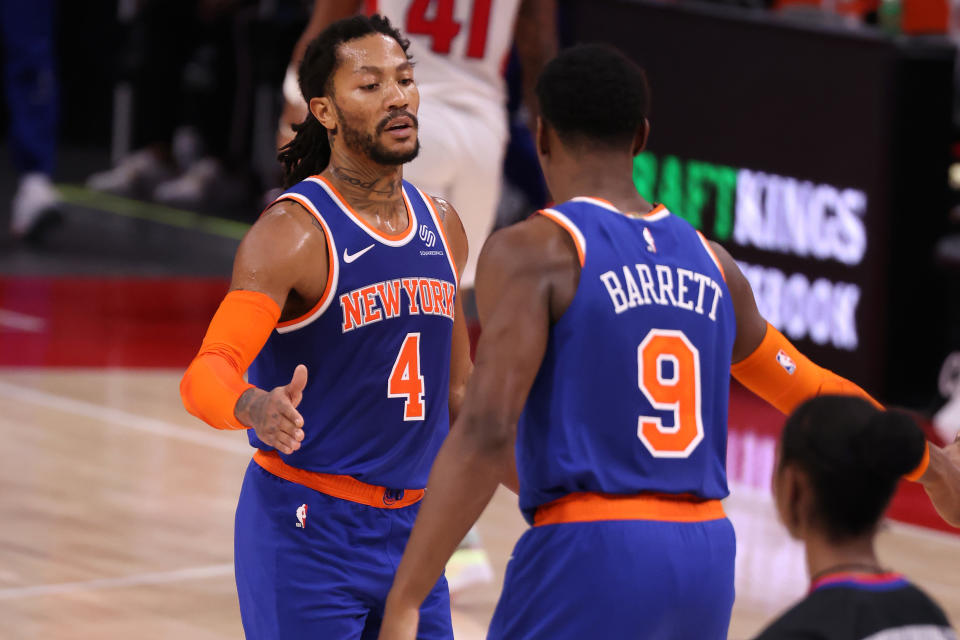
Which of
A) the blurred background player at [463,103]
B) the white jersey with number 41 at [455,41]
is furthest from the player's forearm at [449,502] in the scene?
the white jersey with number 41 at [455,41]

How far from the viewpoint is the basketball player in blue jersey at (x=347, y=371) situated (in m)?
3.36

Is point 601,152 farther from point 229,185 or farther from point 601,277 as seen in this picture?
point 229,185

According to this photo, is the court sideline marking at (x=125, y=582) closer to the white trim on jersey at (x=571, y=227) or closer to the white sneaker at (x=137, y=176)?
the white trim on jersey at (x=571, y=227)

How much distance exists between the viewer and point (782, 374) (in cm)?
317

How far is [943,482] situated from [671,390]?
0.65m

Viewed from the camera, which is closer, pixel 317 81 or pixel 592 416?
pixel 592 416

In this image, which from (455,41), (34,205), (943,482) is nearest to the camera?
(943,482)

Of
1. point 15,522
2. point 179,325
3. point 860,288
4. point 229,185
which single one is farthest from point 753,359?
point 229,185

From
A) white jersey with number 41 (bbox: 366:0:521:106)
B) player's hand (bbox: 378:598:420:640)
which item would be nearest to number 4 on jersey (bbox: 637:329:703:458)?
player's hand (bbox: 378:598:420:640)

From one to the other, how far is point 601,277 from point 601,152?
250 mm

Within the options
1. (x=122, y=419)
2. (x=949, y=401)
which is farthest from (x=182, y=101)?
(x=949, y=401)

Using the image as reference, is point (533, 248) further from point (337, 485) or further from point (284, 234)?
point (337, 485)

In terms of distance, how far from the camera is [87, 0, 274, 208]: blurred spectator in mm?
13820

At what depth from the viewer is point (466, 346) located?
3736 millimetres
